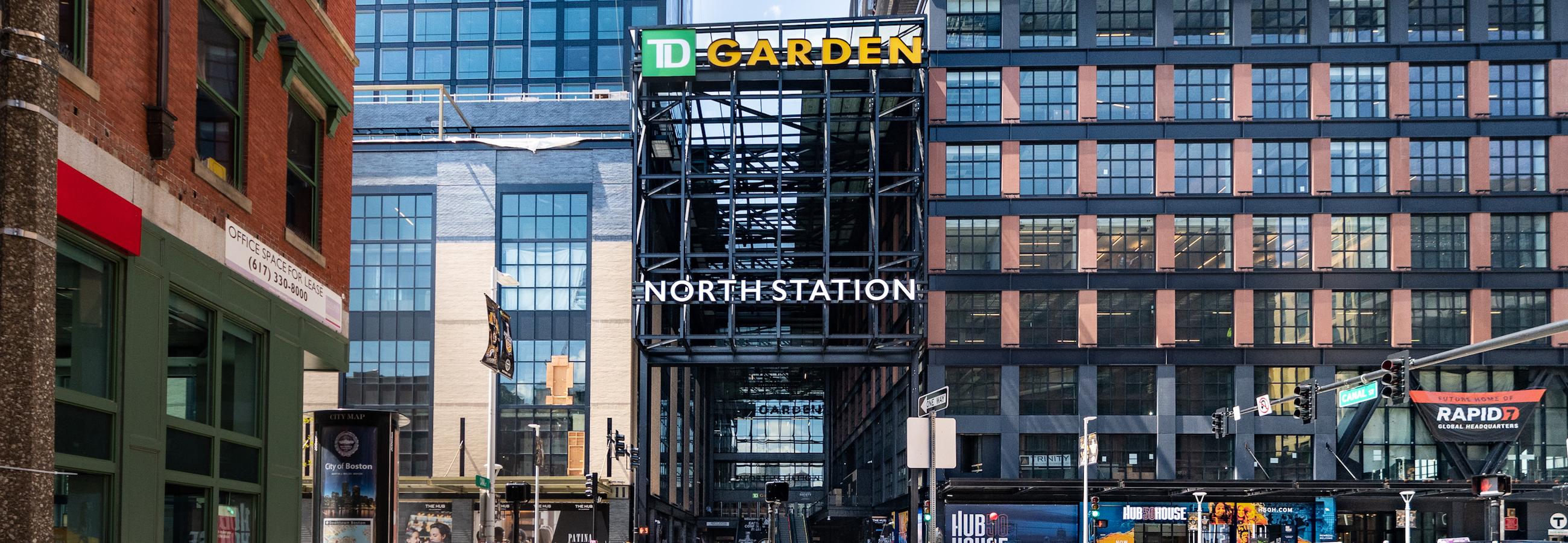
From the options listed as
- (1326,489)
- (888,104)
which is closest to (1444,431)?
(1326,489)

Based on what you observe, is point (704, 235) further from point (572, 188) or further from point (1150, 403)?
point (1150, 403)

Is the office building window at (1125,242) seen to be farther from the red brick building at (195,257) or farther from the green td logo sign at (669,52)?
the red brick building at (195,257)

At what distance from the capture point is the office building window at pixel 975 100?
198ft

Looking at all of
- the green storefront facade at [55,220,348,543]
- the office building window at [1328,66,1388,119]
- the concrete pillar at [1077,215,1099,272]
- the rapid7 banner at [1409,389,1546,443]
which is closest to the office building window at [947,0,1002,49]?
the concrete pillar at [1077,215,1099,272]

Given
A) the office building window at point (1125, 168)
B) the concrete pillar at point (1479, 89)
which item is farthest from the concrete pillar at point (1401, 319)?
the office building window at point (1125, 168)

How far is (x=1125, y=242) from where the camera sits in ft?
196

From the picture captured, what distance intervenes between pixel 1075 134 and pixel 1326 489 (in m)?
18.1

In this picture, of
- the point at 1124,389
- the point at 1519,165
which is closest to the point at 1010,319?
the point at 1124,389

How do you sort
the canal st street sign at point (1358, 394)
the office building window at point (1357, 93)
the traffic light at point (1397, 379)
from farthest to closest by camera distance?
the office building window at point (1357, 93) → the canal st street sign at point (1358, 394) → the traffic light at point (1397, 379)

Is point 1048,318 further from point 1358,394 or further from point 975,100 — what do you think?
point 1358,394

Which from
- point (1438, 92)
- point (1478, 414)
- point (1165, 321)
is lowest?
point (1478, 414)

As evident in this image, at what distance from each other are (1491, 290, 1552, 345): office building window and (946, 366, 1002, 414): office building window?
21.3 metres

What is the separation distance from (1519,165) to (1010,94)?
21.9m

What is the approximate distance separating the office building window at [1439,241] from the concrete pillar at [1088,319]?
13661 millimetres
